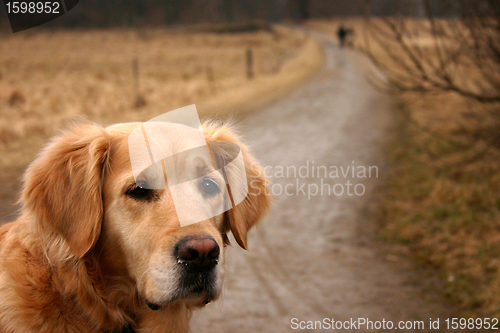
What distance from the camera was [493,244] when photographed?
492cm

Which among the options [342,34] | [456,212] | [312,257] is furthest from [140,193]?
[342,34]

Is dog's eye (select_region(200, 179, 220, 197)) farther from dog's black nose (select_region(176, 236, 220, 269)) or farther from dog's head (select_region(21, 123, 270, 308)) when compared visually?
dog's black nose (select_region(176, 236, 220, 269))

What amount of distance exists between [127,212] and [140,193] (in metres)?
0.12

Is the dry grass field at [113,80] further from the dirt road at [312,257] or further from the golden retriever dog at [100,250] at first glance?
the dirt road at [312,257]

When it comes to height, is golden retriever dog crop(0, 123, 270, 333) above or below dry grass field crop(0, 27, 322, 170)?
above

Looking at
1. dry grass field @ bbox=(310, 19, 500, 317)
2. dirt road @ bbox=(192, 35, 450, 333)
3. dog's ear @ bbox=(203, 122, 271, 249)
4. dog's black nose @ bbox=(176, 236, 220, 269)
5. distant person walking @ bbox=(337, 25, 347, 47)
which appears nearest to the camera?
dog's black nose @ bbox=(176, 236, 220, 269)

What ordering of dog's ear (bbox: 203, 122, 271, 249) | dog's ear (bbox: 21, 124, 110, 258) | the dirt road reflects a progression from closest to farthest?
dog's ear (bbox: 21, 124, 110, 258) → dog's ear (bbox: 203, 122, 271, 249) → the dirt road

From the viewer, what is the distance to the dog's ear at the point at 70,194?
85.0 inches

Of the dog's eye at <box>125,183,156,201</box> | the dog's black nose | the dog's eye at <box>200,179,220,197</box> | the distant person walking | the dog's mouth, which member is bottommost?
the distant person walking

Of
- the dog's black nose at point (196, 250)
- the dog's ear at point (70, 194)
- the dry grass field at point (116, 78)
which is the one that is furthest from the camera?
the dry grass field at point (116, 78)

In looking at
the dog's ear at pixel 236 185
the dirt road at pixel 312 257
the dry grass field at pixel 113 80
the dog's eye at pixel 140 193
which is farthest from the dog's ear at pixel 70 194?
the dirt road at pixel 312 257

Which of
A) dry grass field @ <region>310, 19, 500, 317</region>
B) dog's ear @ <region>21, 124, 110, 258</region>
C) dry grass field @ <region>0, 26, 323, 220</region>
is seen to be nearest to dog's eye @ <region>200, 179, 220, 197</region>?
dog's ear @ <region>21, 124, 110, 258</region>

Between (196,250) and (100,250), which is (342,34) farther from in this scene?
(196,250)

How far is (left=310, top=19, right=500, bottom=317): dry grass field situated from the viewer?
14.8 ft
